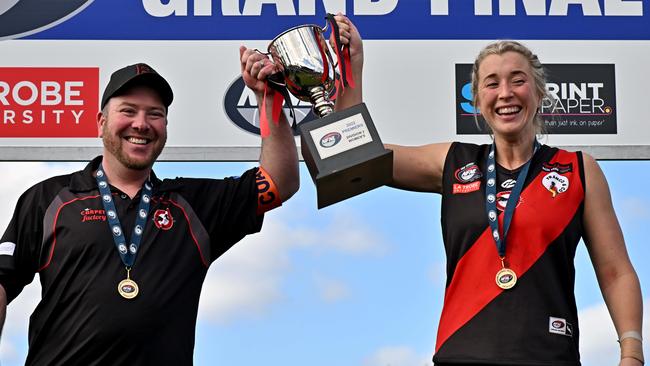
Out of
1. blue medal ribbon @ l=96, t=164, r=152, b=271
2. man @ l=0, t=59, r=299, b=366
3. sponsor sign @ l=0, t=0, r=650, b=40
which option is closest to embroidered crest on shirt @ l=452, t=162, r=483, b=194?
man @ l=0, t=59, r=299, b=366

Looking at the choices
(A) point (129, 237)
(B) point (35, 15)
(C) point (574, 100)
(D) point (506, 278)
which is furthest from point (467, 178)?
(B) point (35, 15)

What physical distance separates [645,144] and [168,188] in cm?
226

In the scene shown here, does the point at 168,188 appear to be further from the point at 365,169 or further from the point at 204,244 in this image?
the point at 365,169

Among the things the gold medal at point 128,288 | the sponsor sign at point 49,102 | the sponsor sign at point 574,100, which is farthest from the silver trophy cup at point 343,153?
the sponsor sign at point 49,102

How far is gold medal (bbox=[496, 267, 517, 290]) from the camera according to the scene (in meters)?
2.82

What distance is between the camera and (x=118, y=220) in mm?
3150

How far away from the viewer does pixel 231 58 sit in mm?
4672

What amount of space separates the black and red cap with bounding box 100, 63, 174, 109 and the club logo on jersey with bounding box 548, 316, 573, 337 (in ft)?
4.48

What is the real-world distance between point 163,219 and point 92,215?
208mm

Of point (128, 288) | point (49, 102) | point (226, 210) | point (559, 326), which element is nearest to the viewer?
point (559, 326)

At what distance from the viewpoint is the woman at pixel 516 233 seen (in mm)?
2812

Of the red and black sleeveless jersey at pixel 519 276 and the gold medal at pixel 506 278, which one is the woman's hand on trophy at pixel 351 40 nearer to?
the red and black sleeveless jersey at pixel 519 276

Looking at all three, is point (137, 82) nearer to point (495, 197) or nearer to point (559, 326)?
point (495, 197)

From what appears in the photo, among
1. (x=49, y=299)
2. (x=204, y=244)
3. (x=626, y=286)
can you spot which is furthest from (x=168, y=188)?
(x=626, y=286)
